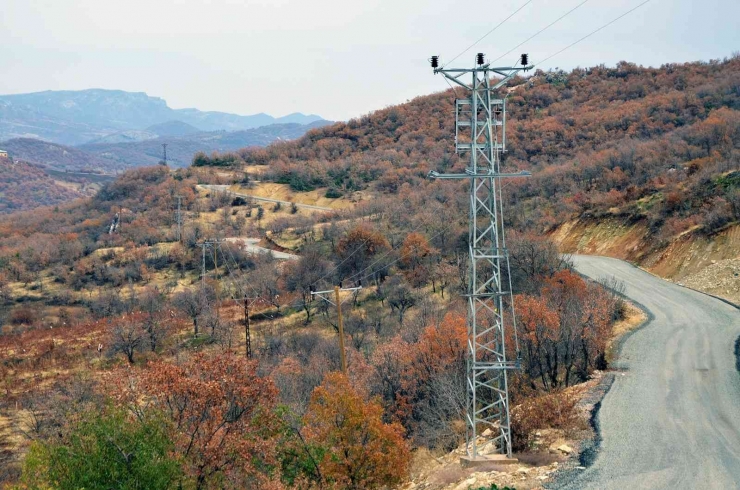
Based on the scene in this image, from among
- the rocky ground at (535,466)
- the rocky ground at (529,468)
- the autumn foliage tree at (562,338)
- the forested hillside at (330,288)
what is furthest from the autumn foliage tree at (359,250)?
the rocky ground at (529,468)

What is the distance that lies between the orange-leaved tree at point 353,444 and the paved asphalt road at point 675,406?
5286mm

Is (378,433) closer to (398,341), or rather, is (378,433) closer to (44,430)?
(398,341)

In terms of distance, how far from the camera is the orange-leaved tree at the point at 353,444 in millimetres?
18203

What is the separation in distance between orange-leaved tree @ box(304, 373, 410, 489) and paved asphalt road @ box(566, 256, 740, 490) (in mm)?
5286

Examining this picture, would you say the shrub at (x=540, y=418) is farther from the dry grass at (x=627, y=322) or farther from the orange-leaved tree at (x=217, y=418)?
the dry grass at (x=627, y=322)

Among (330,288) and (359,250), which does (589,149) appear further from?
(330,288)

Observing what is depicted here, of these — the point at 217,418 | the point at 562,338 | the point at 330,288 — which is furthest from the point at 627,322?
the point at 330,288

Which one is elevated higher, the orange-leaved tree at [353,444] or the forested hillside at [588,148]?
the forested hillside at [588,148]

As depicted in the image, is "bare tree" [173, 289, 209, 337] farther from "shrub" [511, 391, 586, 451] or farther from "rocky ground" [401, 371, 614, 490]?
"shrub" [511, 391, 586, 451]

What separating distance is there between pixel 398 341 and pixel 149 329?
22258mm

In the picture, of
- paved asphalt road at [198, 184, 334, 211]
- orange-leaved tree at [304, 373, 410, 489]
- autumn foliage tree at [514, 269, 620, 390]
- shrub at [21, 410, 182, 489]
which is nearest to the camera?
shrub at [21, 410, 182, 489]

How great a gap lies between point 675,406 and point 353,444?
9.70 meters

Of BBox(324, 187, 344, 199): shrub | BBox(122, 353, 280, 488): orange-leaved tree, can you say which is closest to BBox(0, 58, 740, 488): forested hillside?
BBox(122, 353, 280, 488): orange-leaved tree

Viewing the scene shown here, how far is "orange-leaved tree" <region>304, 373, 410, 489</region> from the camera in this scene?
18203 millimetres
